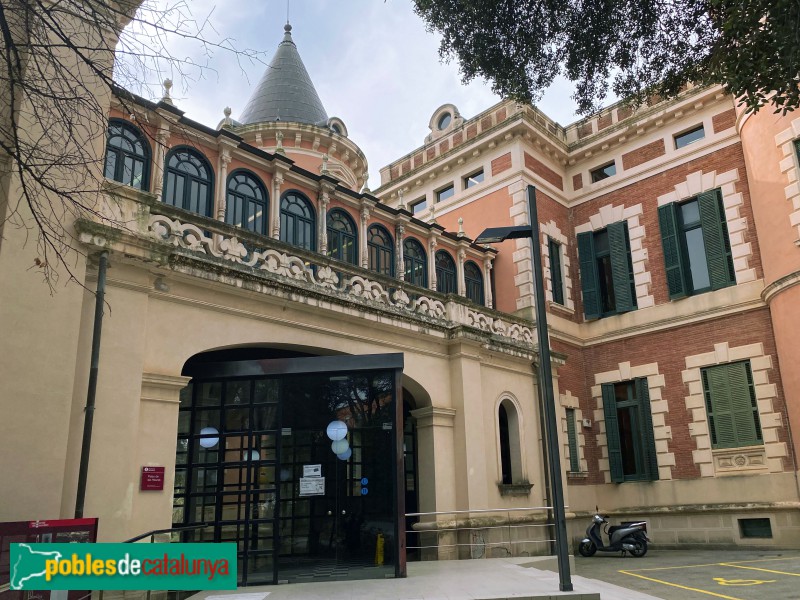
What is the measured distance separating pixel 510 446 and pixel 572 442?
11.1 ft

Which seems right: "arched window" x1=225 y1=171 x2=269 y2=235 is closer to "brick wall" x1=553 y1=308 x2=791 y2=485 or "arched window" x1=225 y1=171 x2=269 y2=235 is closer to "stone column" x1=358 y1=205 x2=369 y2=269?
"stone column" x1=358 y1=205 x2=369 y2=269

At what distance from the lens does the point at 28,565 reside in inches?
213

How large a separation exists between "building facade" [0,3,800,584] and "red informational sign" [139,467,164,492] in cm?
12

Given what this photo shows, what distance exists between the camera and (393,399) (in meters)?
11.8

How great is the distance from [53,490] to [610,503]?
15.5m

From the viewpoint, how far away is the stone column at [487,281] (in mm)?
20000

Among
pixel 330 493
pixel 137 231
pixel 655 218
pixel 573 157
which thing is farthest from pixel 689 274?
pixel 137 231

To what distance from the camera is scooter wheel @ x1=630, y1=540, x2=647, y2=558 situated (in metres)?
16.4

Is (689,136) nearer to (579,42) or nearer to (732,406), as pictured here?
(732,406)

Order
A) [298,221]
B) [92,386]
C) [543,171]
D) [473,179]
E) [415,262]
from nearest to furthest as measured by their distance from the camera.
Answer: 1. [92,386]
2. [298,221]
3. [415,262]
4. [543,171]
5. [473,179]

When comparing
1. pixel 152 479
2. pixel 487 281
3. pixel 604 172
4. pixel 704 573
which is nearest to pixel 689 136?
pixel 604 172

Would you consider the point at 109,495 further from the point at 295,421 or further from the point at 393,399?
the point at 393,399

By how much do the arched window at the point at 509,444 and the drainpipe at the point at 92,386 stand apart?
10.1 m

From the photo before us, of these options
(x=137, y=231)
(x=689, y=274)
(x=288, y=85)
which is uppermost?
(x=288, y=85)
